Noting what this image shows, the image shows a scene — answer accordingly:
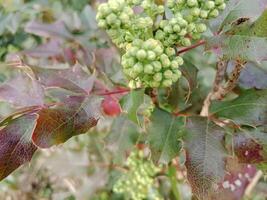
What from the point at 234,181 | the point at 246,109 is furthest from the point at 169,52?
the point at 234,181

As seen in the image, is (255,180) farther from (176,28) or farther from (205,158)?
(176,28)

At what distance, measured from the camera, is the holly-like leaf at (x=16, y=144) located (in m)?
0.91

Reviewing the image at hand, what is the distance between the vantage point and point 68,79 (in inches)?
41.7

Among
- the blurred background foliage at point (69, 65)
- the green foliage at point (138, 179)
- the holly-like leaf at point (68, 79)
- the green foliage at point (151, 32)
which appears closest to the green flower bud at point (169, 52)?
the green foliage at point (151, 32)

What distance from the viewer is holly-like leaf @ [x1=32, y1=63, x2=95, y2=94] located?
3.41 feet

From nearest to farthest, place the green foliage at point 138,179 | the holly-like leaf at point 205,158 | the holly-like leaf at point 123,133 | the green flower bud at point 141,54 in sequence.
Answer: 1. the green flower bud at point 141,54
2. the holly-like leaf at point 205,158
3. the holly-like leaf at point 123,133
4. the green foliage at point 138,179

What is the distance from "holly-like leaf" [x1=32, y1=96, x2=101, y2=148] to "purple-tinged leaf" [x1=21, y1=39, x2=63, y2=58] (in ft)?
1.75

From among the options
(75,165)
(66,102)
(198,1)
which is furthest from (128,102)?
(75,165)

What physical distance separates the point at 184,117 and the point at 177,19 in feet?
0.86

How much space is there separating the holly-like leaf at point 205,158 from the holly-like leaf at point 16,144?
29 cm

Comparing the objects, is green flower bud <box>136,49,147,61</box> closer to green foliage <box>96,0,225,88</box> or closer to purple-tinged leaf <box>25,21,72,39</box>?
green foliage <box>96,0,225,88</box>

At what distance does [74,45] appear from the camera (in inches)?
62.7

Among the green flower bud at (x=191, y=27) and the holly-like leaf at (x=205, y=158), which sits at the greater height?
the green flower bud at (x=191, y=27)

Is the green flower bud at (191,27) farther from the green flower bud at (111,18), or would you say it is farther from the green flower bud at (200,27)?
the green flower bud at (111,18)
